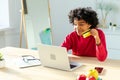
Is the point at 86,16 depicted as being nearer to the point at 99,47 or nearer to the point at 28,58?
the point at 99,47

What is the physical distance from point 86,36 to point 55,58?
50 cm

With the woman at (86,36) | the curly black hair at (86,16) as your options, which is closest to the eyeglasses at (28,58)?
the woman at (86,36)

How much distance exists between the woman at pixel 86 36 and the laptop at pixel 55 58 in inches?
10.4

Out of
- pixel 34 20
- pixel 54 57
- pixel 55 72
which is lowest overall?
pixel 55 72

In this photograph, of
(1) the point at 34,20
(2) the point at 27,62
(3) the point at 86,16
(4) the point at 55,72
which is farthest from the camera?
(1) the point at 34,20

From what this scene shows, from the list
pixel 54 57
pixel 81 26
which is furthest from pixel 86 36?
pixel 54 57

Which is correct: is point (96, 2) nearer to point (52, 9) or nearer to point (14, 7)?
point (52, 9)

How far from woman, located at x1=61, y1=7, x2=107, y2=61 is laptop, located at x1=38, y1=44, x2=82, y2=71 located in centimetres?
27

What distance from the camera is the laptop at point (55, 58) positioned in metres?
1.69

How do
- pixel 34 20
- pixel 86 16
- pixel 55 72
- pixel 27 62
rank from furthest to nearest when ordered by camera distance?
pixel 34 20, pixel 86 16, pixel 27 62, pixel 55 72

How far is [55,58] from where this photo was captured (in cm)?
174

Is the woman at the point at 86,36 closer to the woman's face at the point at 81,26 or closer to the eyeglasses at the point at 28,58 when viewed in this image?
the woman's face at the point at 81,26

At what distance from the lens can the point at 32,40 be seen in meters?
3.41

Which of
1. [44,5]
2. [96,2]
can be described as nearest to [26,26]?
[44,5]
